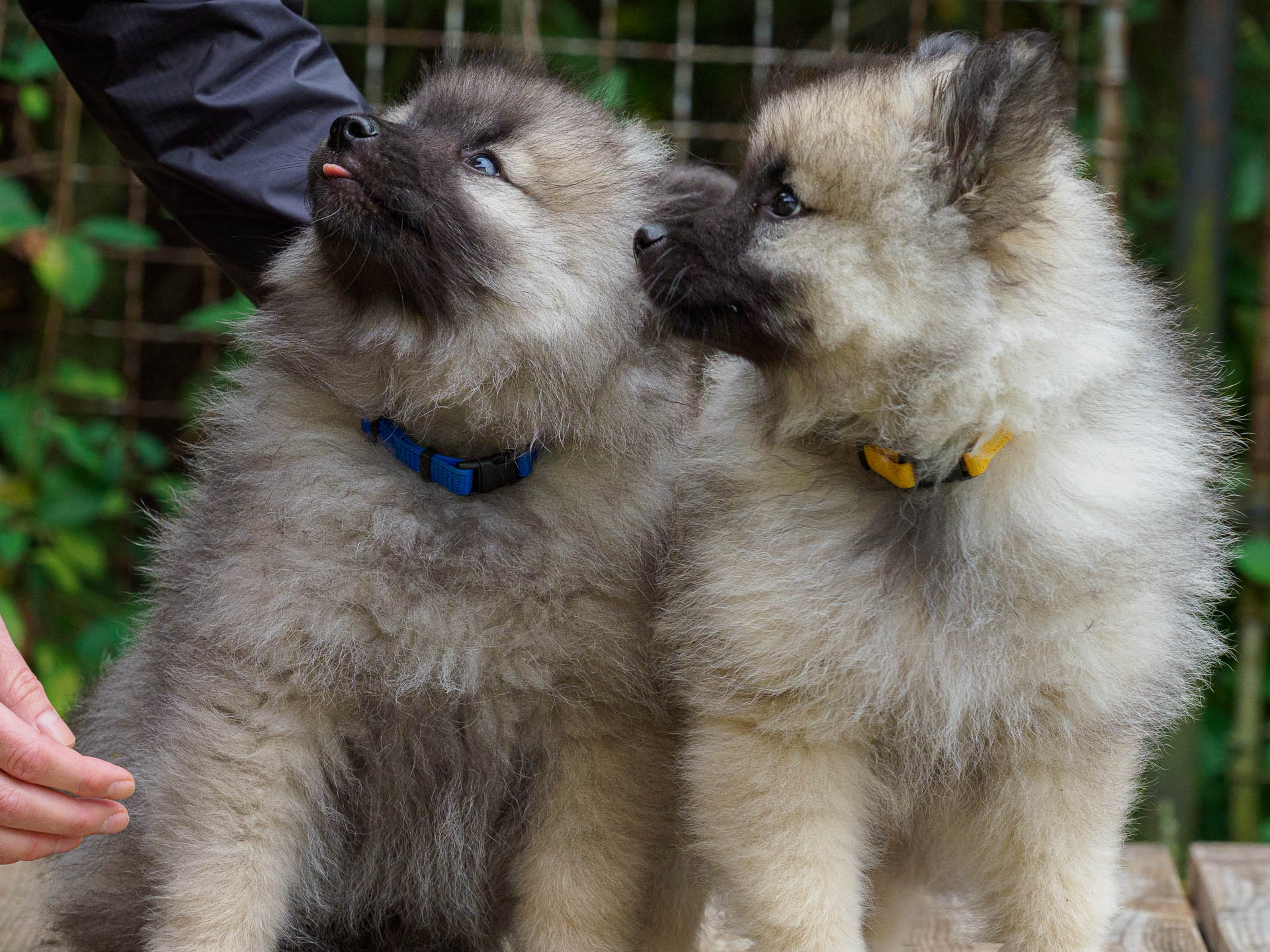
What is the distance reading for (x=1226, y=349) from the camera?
429cm

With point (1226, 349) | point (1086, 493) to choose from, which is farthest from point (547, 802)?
point (1226, 349)

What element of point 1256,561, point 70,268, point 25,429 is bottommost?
point 1256,561

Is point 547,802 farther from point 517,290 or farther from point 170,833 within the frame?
point 517,290

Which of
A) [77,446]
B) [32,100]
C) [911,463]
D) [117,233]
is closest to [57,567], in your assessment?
[77,446]

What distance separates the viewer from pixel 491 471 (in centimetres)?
231

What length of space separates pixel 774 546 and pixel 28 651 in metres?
2.96

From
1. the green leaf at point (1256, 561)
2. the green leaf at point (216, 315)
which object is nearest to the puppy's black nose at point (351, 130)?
the green leaf at point (216, 315)

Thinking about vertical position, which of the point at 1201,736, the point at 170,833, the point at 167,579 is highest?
the point at 167,579

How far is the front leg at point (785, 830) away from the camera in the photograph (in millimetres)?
2039

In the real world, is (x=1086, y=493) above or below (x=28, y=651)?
above

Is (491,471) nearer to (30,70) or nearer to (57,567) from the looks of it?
(57,567)

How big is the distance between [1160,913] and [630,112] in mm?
2291

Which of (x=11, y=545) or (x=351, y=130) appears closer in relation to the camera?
(x=351, y=130)

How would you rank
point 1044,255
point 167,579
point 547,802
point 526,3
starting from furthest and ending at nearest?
point 526,3 < point 167,579 < point 547,802 < point 1044,255
